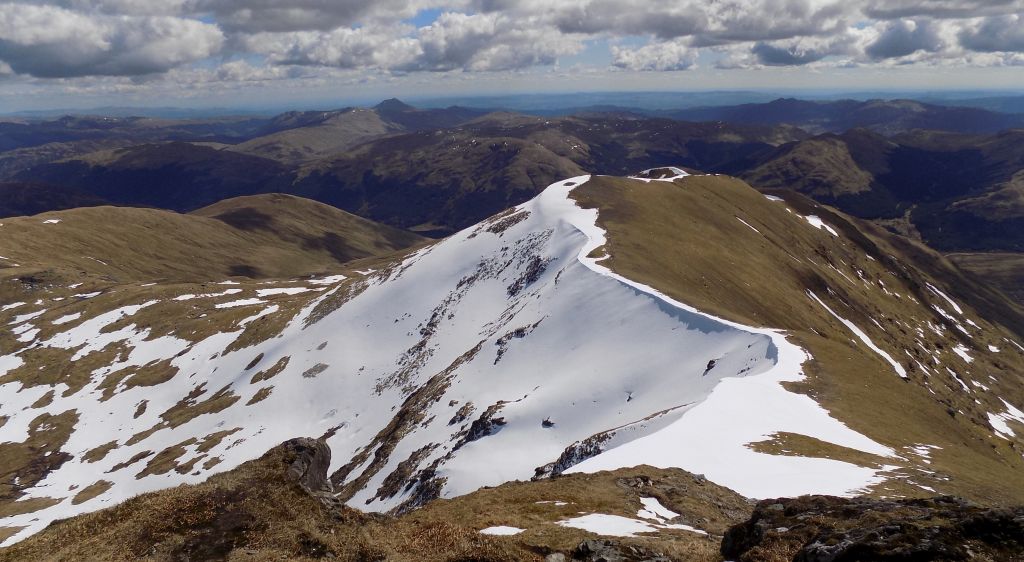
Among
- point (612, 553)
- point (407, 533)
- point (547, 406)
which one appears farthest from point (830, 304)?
point (407, 533)

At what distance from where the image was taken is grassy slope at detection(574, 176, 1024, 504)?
149 feet

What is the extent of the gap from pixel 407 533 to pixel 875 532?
46.9 ft

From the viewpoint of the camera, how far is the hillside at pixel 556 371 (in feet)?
138

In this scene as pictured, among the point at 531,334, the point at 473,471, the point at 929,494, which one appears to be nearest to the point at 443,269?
the point at 531,334

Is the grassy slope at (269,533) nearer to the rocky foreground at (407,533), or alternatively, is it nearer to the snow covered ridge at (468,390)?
the rocky foreground at (407,533)

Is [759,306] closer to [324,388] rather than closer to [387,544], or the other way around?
[324,388]

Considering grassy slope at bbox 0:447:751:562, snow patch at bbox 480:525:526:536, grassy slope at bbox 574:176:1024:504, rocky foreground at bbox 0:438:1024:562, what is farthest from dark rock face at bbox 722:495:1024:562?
grassy slope at bbox 574:176:1024:504

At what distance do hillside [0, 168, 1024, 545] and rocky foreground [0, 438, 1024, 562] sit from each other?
1229 cm

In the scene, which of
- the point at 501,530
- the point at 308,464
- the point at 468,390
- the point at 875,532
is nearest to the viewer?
the point at 875,532

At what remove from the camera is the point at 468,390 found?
211 ft

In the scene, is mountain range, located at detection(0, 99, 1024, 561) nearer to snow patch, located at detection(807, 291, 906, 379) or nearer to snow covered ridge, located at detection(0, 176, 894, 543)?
snow covered ridge, located at detection(0, 176, 894, 543)

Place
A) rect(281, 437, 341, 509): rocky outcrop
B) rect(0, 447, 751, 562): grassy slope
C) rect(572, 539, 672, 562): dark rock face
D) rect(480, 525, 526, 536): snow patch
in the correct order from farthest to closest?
rect(480, 525, 526, 536): snow patch
rect(281, 437, 341, 509): rocky outcrop
rect(0, 447, 751, 562): grassy slope
rect(572, 539, 672, 562): dark rock face

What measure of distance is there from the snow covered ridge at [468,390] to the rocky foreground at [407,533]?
12983 mm

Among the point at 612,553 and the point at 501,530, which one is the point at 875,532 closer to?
the point at 612,553
